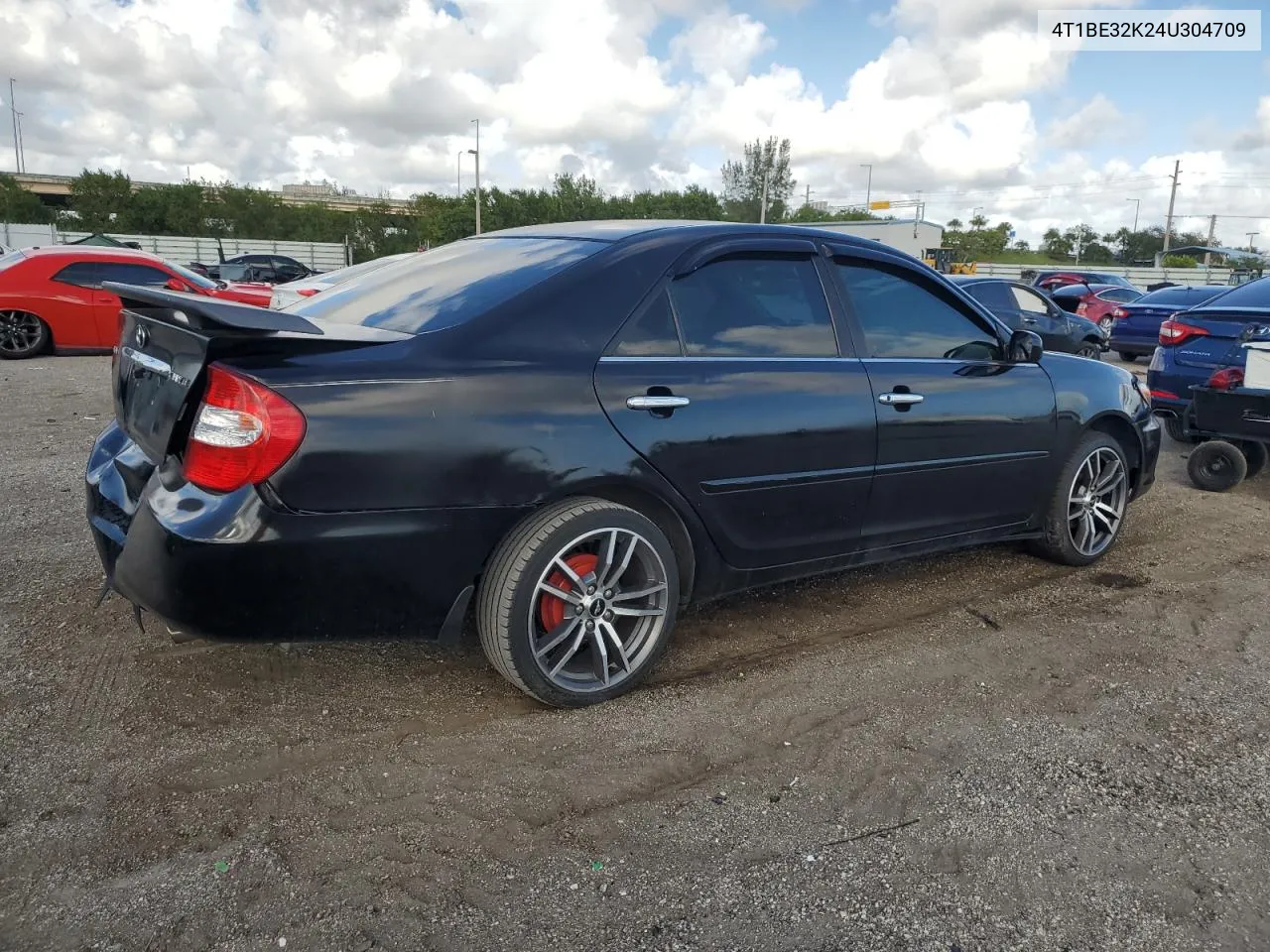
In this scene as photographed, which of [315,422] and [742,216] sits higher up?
[742,216]

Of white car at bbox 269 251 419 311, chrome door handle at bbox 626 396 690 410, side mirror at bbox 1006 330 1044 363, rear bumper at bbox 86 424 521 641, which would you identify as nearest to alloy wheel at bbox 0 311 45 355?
white car at bbox 269 251 419 311

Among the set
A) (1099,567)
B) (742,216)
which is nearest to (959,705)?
(1099,567)

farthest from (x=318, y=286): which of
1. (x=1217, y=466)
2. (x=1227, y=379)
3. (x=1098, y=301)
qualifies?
(x=1098, y=301)

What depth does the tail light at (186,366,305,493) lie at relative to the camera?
2.46 m

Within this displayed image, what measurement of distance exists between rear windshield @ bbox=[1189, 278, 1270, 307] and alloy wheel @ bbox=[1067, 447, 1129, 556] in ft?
8.40

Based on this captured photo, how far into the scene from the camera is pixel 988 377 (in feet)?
13.2

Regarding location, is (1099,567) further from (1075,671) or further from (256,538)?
(256,538)

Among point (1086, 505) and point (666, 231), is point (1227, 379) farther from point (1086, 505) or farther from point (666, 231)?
point (666, 231)

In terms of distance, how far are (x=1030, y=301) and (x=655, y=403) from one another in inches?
433

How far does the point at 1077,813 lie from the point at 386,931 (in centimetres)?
182

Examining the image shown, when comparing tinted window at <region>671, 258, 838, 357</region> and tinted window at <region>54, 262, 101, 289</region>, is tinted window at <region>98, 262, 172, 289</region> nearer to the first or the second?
tinted window at <region>54, 262, 101, 289</region>

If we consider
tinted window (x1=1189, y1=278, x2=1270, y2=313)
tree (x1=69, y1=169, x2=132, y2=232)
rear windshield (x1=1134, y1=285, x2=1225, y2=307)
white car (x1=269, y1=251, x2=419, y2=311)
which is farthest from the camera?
tree (x1=69, y1=169, x2=132, y2=232)

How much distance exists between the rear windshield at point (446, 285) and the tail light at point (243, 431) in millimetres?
533

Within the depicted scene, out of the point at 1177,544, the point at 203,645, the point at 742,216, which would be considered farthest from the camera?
the point at 742,216
